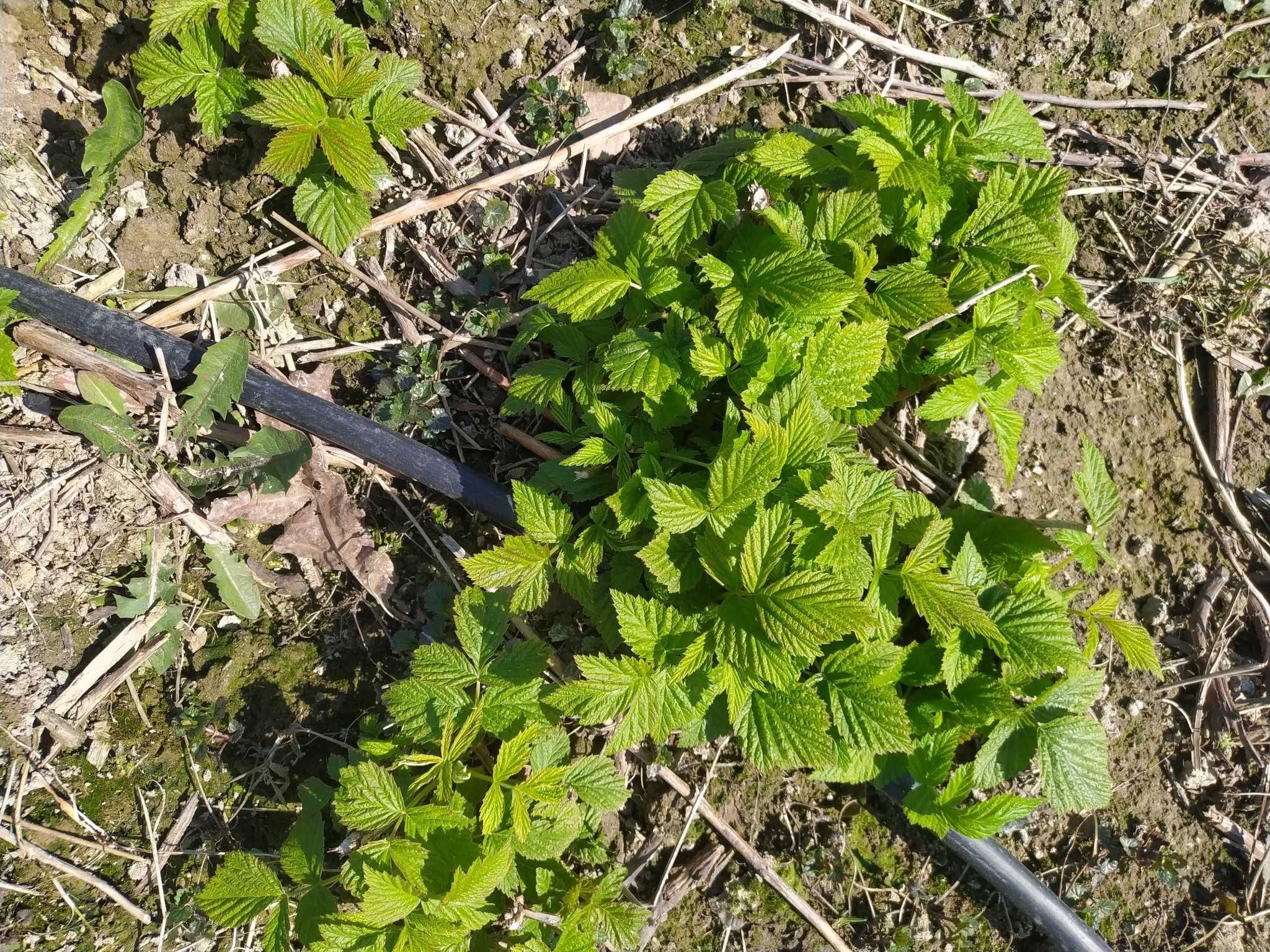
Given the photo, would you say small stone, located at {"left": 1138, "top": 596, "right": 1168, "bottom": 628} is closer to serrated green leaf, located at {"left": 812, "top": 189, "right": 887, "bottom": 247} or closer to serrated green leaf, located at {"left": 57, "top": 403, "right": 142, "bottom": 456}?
serrated green leaf, located at {"left": 812, "top": 189, "right": 887, "bottom": 247}

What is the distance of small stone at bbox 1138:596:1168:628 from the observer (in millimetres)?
3051

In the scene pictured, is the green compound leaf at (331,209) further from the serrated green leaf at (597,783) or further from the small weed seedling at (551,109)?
the serrated green leaf at (597,783)

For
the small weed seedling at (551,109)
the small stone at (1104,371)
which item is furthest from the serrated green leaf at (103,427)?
the small stone at (1104,371)

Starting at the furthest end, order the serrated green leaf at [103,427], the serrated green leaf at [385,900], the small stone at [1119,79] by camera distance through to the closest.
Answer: the small stone at [1119,79], the serrated green leaf at [103,427], the serrated green leaf at [385,900]

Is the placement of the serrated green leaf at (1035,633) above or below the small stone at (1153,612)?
above

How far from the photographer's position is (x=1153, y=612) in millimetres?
3049

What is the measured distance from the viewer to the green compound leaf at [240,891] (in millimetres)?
2219

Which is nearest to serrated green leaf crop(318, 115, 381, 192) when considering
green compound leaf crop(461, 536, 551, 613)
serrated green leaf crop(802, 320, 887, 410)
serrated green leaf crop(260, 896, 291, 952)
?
green compound leaf crop(461, 536, 551, 613)

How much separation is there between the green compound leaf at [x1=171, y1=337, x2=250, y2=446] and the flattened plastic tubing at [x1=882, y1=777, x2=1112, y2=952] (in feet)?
8.58

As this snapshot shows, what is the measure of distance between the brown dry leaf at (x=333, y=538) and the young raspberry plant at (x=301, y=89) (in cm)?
86

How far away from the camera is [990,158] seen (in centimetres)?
250

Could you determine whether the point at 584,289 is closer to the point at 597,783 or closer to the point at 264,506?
the point at 264,506

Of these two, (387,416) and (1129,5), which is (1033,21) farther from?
(387,416)

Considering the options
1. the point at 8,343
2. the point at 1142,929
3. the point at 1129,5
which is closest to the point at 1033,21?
the point at 1129,5
